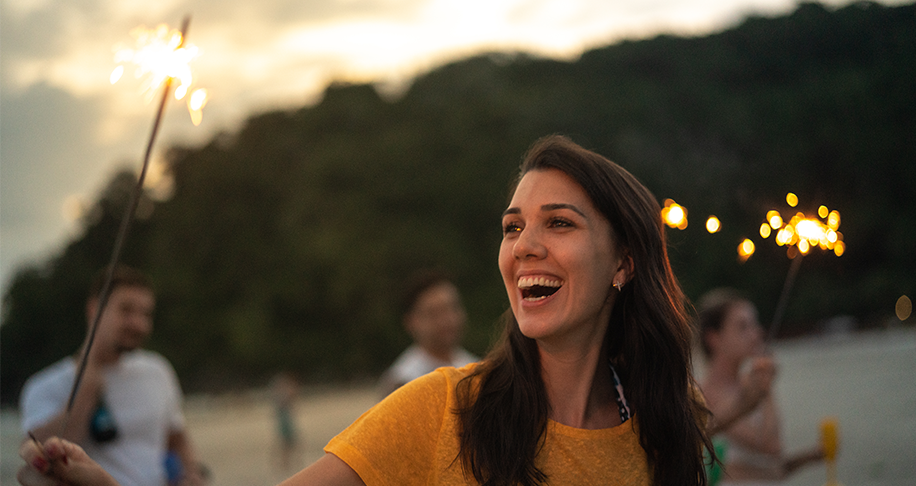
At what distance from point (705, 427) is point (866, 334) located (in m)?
35.5

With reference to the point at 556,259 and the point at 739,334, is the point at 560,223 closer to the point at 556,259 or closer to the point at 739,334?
the point at 556,259

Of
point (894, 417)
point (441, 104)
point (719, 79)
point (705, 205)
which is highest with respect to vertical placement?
point (441, 104)

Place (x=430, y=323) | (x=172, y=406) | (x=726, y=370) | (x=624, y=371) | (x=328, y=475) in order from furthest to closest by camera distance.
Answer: (x=430, y=323) → (x=726, y=370) → (x=172, y=406) → (x=624, y=371) → (x=328, y=475)

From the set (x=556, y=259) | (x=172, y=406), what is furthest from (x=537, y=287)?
(x=172, y=406)

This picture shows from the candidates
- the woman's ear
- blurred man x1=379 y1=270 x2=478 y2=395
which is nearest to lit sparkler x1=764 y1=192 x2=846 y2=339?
the woman's ear

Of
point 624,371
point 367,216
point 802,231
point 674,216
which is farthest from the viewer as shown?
point 367,216

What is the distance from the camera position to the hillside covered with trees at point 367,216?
35219 mm

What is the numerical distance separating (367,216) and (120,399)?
41352mm

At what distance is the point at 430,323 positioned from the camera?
528 centimetres

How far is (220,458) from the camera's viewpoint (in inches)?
875

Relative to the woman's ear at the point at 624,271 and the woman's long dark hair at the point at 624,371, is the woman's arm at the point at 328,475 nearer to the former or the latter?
the woman's long dark hair at the point at 624,371

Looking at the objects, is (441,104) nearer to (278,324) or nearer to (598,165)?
(278,324)

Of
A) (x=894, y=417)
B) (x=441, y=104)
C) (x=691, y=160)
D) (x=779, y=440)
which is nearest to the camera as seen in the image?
(x=779, y=440)

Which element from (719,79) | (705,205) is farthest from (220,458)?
(719,79)
